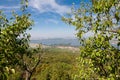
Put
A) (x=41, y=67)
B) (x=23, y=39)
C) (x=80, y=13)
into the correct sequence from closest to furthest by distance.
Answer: (x=80, y=13)
(x=23, y=39)
(x=41, y=67)

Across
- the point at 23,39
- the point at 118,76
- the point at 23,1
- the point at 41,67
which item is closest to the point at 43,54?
the point at 23,39

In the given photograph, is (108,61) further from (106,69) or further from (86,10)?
(86,10)

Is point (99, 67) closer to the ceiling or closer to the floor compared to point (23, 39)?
closer to the floor

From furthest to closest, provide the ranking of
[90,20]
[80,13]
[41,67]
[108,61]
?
1. [41,67]
2. [80,13]
3. [90,20]
4. [108,61]

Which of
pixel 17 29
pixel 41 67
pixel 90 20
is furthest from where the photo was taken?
pixel 41 67

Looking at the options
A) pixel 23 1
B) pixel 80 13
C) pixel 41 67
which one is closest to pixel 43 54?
pixel 23 1

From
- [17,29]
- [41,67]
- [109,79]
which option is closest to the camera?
[109,79]

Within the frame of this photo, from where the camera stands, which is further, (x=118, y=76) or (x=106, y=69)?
(x=106, y=69)

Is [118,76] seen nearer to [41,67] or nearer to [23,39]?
[23,39]

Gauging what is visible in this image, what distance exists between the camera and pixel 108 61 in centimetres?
1609

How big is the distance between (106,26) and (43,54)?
1252 cm

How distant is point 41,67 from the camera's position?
7013 inches

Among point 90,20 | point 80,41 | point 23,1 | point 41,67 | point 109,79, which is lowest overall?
point 41,67

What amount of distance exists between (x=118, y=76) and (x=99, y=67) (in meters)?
1.95
